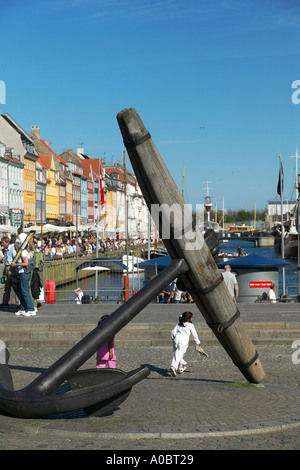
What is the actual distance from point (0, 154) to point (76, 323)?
61247 millimetres

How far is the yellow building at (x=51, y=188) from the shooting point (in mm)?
97938

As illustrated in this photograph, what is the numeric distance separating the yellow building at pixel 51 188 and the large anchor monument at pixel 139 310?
3491 inches

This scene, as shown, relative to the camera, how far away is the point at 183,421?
7.32 m

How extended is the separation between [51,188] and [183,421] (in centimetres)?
9432

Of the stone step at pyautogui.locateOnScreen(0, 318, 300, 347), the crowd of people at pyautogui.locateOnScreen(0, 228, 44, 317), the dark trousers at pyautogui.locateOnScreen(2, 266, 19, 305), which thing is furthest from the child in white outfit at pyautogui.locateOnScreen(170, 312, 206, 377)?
the dark trousers at pyautogui.locateOnScreen(2, 266, 19, 305)

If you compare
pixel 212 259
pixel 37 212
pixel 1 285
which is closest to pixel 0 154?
pixel 37 212

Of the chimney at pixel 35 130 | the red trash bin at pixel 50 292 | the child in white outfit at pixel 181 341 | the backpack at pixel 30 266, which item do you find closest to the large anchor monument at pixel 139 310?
the child in white outfit at pixel 181 341

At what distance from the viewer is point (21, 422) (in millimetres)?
7094

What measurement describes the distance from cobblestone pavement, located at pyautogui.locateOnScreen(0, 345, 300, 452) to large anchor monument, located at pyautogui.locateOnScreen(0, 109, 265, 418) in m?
0.24

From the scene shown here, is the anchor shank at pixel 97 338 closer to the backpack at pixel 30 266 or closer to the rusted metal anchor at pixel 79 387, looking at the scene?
the rusted metal anchor at pixel 79 387

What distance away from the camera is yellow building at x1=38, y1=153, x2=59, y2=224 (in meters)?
97.9

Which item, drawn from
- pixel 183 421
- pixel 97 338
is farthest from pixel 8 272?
pixel 183 421

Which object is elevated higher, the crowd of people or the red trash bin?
the crowd of people

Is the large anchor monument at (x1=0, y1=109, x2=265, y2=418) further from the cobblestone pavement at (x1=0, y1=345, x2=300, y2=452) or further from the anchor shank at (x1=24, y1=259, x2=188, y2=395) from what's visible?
the cobblestone pavement at (x1=0, y1=345, x2=300, y2=452)
